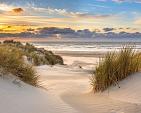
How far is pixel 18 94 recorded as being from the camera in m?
6.46

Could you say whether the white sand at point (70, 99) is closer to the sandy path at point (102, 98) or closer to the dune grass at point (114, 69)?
the sandy path at point (102, 98)

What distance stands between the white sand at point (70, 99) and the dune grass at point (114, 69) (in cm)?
19

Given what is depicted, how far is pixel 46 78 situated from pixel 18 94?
19.7 ft

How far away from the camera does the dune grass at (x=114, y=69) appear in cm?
888

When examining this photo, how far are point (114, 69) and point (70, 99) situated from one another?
1334 mm

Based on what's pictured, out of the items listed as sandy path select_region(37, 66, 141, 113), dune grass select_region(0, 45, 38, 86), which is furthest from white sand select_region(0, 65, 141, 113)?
dune grass select_region(0, 45, 38, 86)

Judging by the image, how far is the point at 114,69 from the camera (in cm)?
891

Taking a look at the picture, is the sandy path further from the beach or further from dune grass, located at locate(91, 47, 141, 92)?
dune grass, located at locate(91, 47, 141, 92)

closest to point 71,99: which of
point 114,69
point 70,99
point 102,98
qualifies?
point 70,99

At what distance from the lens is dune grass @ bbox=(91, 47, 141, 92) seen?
29.1 ft

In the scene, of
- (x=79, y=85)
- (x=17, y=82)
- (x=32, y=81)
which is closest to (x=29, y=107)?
(x=17, y=82)

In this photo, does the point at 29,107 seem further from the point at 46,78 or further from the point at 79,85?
the point at 46,78

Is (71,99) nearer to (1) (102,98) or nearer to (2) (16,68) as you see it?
(1) (102,98)

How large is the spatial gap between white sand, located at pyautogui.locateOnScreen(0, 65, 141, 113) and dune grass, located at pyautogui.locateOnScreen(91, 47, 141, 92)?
194 mm
